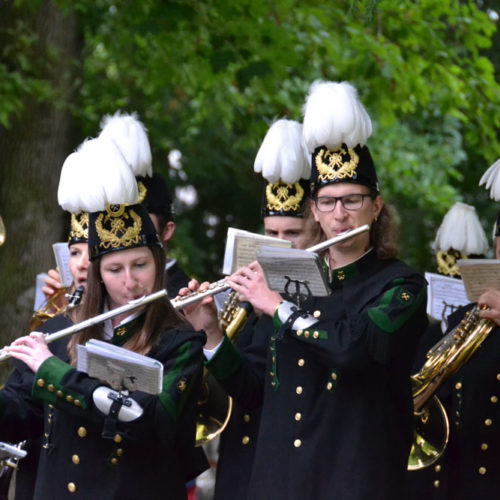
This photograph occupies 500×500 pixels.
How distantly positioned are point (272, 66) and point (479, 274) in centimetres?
499

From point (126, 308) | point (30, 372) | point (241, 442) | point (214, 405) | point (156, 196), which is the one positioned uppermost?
point (156, 196)

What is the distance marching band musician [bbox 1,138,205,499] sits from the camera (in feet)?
17.7

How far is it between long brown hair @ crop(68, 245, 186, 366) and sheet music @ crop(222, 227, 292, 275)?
41cm

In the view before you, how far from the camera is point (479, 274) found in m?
5.94

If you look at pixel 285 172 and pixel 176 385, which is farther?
pixel 285 172

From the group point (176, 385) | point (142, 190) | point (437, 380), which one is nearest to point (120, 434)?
point (176, 385)

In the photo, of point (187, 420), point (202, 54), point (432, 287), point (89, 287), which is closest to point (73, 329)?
point (89, 287)

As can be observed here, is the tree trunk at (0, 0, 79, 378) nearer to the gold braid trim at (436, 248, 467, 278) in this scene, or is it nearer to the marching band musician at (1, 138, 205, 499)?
the gold braid trim at (436, 248, 467, 278)

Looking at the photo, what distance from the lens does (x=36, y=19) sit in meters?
11.3

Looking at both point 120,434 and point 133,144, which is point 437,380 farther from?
point 133,144

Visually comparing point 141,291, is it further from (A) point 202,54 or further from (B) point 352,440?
(A) point 202,54

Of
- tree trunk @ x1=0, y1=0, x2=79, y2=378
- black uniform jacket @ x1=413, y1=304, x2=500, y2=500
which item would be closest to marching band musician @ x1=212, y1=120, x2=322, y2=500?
black uniform jacket @ x1=413, y1=304, x2=500, y2=500

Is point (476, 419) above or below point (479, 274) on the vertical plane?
below

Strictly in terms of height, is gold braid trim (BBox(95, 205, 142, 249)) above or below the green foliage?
below
